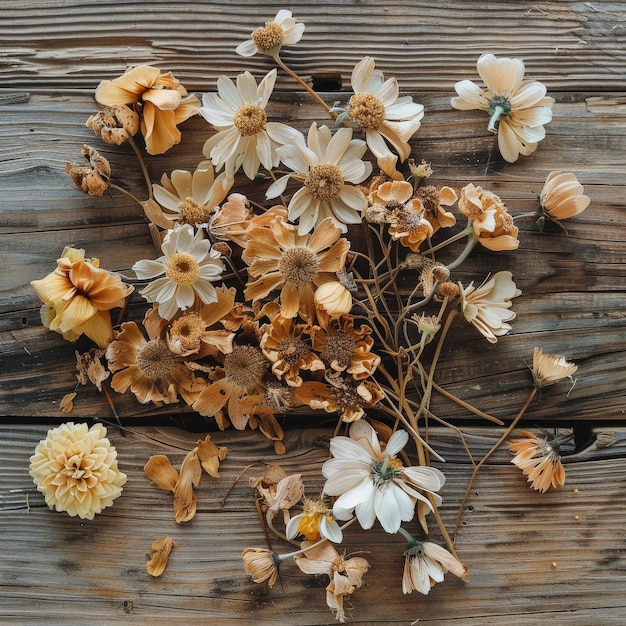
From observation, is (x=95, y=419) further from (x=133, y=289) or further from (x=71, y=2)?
(x=71, y=2)

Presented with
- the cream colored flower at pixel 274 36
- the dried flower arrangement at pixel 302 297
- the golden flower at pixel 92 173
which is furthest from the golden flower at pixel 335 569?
the cream colored flower at pixel 274 36

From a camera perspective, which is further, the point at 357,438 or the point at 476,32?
the point at 476,32

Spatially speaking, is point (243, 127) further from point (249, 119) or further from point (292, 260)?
point (292, 260)

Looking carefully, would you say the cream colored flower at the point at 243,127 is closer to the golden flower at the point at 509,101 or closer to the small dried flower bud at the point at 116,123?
the small dried flower bud at the point at 116,123

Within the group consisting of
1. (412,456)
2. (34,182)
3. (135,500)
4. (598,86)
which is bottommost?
(135,500)

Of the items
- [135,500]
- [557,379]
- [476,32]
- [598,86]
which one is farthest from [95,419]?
[598,86]

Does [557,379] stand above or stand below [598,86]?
below
